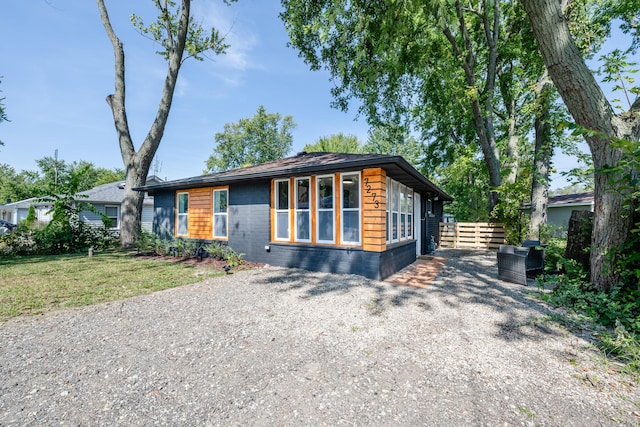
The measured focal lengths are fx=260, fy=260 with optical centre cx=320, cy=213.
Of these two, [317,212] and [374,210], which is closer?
[374,210]

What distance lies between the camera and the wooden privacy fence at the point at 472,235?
12.3 meters

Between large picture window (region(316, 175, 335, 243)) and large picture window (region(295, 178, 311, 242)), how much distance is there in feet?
0.93

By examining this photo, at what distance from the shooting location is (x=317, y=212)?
653 cm

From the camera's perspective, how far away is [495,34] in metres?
10.8

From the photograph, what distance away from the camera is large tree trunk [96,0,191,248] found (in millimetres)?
10805

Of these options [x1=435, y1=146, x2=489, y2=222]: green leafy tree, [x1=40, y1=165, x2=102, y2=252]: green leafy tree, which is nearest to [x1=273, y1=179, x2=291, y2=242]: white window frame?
→ [x1=40, y1=165, x2=102, y2=252]: green leafy tree

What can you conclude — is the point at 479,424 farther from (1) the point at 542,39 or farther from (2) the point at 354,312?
(1) the point at 542,39

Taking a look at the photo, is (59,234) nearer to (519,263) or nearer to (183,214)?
(183,214)

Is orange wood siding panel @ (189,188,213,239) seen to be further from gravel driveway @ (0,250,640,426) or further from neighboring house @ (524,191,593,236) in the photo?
neighboring house @ (524,191,593,236)

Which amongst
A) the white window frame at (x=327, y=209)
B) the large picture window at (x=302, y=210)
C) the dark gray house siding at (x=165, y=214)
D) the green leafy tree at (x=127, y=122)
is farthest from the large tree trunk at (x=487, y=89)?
the dark gray house siding at (x=165, y=214)

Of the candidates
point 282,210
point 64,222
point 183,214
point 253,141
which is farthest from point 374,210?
point 253,141

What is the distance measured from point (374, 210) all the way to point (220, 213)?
529 cm

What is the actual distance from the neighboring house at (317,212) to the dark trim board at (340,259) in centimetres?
2

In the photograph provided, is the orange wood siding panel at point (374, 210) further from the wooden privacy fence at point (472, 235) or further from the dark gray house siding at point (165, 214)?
the wooden privacy fence at point (472, 235)
